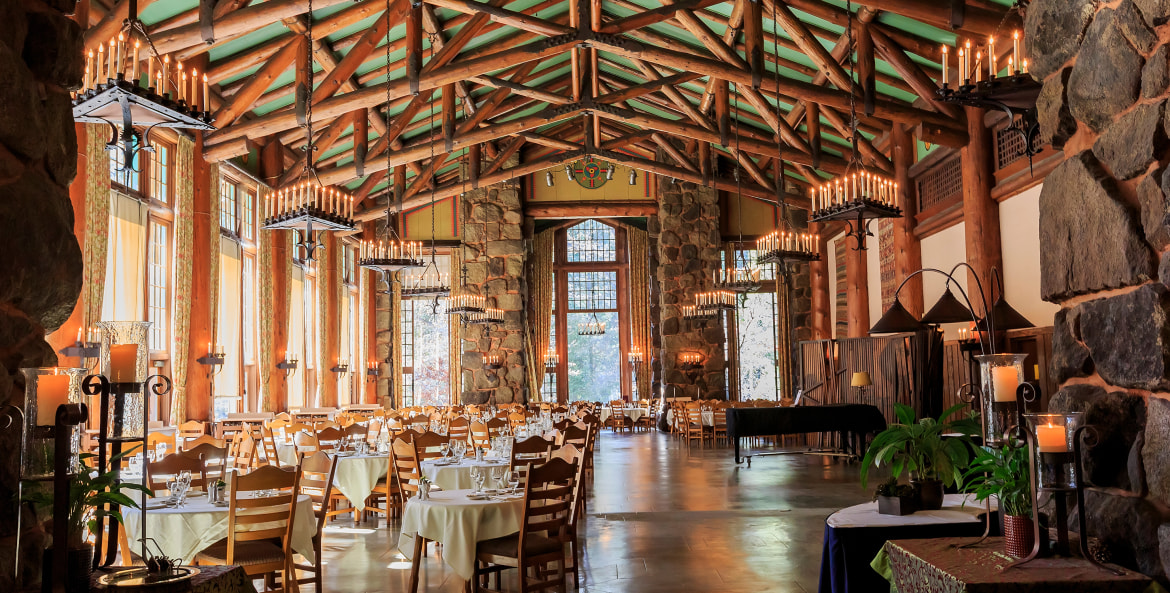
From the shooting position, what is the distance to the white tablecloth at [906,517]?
3.66m

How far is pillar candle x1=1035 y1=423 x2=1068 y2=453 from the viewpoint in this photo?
238 centimetres

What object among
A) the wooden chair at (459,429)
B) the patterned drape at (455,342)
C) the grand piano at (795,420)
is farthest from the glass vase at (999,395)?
the patterned drape at (455,342)

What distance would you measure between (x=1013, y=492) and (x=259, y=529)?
387cm

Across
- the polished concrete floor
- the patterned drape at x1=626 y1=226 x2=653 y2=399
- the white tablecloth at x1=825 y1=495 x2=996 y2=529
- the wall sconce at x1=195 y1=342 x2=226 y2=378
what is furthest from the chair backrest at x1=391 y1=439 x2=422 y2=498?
the patterned drape at x1=626 y1=226 x2=653 y2=399

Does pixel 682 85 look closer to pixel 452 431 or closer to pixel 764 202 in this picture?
pixel 764 202

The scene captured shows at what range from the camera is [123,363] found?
279cm

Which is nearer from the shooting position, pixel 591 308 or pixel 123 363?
pixel 123 363

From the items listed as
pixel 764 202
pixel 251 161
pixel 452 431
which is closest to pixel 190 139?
pixel 251 161

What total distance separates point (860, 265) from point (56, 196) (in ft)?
49.7

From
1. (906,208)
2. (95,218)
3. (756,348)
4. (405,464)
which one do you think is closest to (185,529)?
(405,464)

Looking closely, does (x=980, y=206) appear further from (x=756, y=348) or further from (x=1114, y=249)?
(x=756, y=348)

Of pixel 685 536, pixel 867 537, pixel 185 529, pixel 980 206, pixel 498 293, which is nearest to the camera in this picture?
pixel 867 537

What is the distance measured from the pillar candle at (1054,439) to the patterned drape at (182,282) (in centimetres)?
1146

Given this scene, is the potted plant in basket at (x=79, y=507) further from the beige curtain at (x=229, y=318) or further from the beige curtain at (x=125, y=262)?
the beige curtain at (x=229, y=318)
